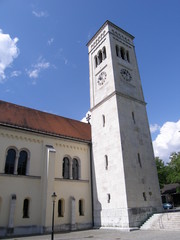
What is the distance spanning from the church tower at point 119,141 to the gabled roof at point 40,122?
9.11 feet

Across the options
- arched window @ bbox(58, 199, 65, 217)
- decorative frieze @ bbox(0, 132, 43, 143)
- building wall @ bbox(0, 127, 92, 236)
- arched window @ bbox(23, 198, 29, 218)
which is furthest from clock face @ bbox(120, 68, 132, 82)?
arched window @ bbox(23, 198, 29, 218)

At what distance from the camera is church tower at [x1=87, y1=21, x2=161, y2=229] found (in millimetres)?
17891

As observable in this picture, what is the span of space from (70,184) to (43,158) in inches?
156

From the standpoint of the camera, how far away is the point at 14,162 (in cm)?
1823

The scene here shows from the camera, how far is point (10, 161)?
712 inches

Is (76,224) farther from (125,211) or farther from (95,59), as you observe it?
(95,59)

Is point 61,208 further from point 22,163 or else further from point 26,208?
point 22,163

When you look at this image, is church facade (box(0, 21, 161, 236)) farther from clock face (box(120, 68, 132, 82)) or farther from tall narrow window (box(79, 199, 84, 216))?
clock face (box(120, 68, 132, 82))

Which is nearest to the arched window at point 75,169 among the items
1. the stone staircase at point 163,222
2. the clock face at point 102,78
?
the stone staircase at point 163,222

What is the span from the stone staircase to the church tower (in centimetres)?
76

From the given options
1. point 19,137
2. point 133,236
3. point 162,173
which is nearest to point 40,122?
point 19,137

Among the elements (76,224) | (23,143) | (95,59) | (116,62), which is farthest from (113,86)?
(76,224)

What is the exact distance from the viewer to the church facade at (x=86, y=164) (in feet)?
56.1

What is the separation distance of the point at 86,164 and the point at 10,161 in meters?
8.49
